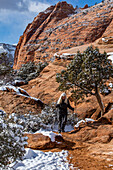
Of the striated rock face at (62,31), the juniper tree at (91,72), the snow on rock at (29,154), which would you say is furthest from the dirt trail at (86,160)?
the striated rock face at (62,31)

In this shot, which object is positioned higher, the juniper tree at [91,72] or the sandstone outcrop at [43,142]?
the juniper tree at [91,72]

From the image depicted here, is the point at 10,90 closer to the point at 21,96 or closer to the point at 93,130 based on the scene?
the point at 21,96

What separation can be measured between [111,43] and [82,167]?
22434 mm

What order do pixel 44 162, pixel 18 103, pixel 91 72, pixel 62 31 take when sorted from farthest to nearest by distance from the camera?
pixel 62 31 → pixel 91 72 → pixel 18 103 → pixel 44 162

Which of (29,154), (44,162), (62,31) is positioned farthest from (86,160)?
(62,31)

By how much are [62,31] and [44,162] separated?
171ft

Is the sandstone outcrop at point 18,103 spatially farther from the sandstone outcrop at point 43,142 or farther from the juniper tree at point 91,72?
the sandstone outcrop at point 43,142

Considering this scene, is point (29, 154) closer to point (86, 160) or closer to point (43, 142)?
point (43, 142)

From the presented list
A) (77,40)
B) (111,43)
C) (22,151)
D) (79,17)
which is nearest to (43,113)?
(22,151)

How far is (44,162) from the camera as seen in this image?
Result: 4074 millimetres

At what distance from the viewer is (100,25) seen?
45281 millimetres

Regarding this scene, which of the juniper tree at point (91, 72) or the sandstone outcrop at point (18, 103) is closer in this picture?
the sandstone outcrop at point (18, 103)

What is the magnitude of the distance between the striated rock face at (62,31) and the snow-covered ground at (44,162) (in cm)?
3926

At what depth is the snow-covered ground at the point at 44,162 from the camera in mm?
3733
